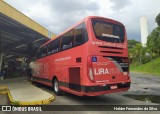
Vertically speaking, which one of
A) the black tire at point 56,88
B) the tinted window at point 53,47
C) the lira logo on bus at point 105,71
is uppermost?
the tinted window at point 53,47

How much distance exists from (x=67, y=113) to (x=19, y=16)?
11969 millimetres

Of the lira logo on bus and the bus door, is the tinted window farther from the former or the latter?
the lira logo on bus

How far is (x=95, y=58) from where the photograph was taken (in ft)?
31.1

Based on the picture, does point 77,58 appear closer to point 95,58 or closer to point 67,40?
point 95,58

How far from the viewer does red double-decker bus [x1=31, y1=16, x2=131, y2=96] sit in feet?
30.9

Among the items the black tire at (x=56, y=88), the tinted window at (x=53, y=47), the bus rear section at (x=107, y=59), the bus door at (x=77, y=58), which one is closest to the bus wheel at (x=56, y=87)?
the black tire at (x=56, y=88)

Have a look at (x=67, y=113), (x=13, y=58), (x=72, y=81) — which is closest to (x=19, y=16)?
(x=72, y=81)

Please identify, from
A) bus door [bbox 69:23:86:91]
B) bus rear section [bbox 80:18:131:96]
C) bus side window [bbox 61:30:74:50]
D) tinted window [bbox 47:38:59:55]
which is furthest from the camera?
tinted window [bbox 47:38:59:55]

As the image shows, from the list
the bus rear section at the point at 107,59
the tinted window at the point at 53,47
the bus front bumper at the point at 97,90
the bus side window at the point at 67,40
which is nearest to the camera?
the bus front bumper at the point at 97,90

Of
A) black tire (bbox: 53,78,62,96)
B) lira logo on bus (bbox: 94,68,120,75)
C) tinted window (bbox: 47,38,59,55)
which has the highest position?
tinted window (bbox: 47,38,59,55)

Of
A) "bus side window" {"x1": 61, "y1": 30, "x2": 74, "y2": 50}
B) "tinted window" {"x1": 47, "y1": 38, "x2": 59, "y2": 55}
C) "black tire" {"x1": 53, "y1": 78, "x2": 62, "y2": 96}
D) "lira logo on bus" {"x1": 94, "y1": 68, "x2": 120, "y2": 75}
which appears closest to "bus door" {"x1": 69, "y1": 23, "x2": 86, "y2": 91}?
"bus side window" {"x1": 61, "y1": 30, "x2": 74, "y2": 50}

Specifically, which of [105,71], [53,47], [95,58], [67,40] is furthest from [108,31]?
[53,47]

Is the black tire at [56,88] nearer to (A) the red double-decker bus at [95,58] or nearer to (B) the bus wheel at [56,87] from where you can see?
(B) the bus wheel at [56,87]

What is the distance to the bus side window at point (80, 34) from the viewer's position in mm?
9834
